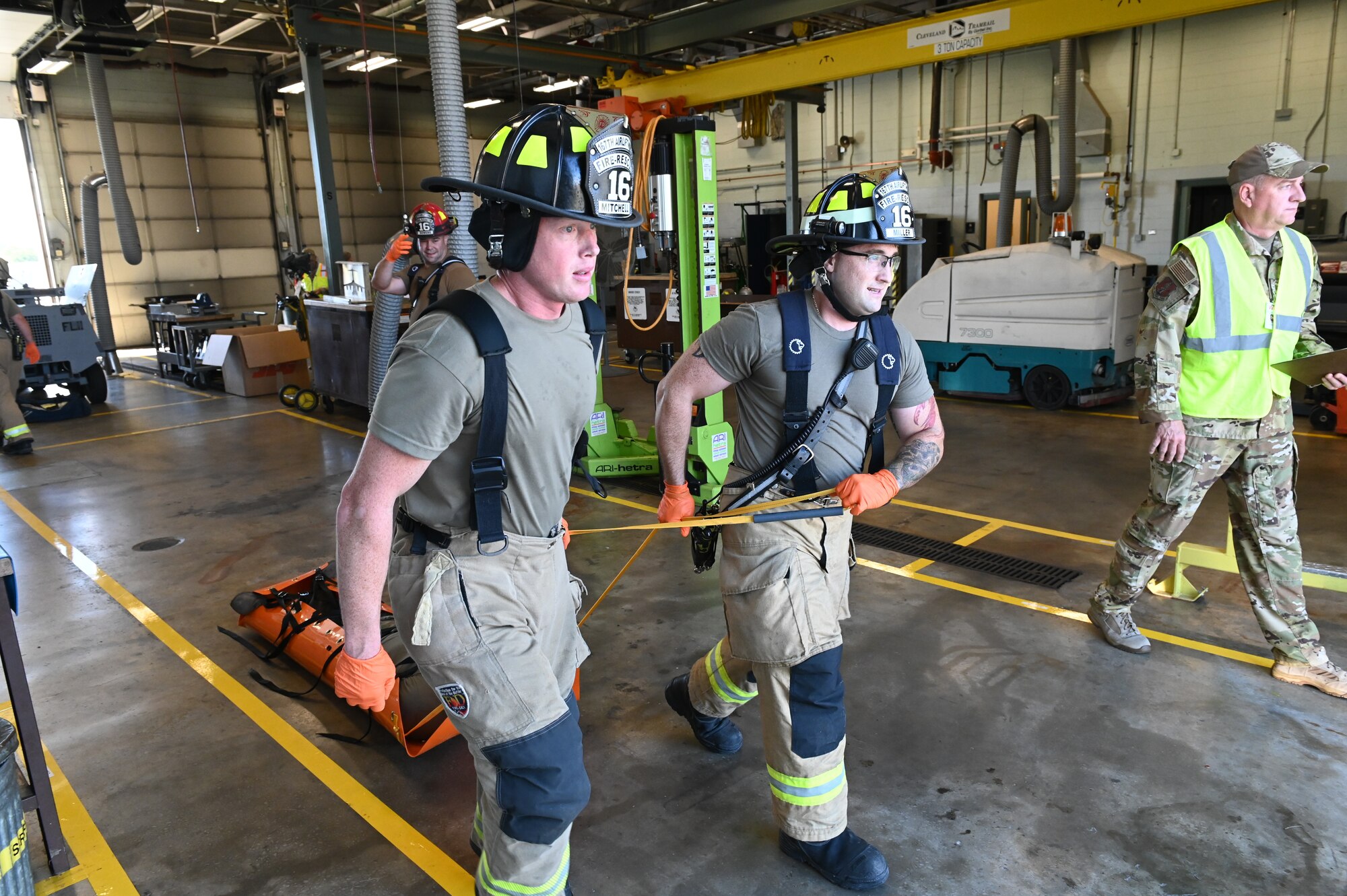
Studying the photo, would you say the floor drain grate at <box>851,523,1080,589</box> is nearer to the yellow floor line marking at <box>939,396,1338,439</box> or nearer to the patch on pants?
the patch on pants

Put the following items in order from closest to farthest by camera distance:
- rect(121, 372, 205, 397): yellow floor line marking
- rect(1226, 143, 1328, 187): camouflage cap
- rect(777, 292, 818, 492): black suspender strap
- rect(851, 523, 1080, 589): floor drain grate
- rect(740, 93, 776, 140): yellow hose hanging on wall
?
rect(777, 292, 818, 492): black suspender strap
rect(1226, 143, 1328, 187): camouflage cap
rect(851, 523, 1080, 589): floor drain grate
rect(740, 93, 776, 140): yellow hose hanging on wall
rect(121, 372, 205, 397): yellow floor line marking

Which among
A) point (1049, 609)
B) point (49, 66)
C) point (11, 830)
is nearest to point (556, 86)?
point (49, 66)

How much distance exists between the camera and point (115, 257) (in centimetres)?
2061

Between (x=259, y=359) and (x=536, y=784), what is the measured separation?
1228 cm

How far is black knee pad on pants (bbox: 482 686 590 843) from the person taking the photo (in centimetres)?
206

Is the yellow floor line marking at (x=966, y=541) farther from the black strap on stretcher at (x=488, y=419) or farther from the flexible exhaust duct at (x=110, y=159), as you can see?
the flexible exhaust duct at (x=110, y=159)

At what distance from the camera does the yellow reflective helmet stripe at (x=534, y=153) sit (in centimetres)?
199

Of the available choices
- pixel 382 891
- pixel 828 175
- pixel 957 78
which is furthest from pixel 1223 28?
pixel 382 891

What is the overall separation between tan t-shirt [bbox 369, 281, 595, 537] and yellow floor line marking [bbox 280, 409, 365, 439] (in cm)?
815

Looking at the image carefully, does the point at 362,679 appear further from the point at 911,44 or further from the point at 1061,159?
the point at 1061,159

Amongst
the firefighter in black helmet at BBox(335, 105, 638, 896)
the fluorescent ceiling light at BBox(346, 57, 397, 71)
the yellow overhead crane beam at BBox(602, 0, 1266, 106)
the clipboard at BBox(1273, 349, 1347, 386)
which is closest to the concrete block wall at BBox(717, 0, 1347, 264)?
the yellow overhead crane beam at BBox(602, 0, 1266, 106)

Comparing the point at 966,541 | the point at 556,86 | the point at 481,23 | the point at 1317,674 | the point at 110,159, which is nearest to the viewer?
the point at 1317,674

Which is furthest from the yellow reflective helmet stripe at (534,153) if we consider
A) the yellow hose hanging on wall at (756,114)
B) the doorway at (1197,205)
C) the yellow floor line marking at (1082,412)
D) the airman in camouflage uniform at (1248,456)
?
the doorway at (1197,205)

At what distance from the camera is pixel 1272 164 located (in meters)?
3.54
